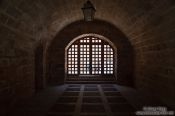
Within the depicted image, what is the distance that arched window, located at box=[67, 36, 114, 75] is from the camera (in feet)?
35.5

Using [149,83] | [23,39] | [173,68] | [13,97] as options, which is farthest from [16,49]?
[149,83]

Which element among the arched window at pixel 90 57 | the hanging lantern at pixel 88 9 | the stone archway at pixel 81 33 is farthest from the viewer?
the arched window at pixel 90 57

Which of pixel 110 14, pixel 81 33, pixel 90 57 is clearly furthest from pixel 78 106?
pixel 90 57

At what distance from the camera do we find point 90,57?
10.9m

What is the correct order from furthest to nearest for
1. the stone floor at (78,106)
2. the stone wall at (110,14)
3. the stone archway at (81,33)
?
1. the stone archway at (81,33)
2. the stone floor at (78,106)
3. the stone wall at (110,14)

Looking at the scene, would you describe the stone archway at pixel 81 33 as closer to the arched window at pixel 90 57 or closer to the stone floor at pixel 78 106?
the arched window at pixel 90 57

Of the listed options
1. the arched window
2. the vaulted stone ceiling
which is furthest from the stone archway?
the arched window

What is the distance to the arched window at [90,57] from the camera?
35.5 feet

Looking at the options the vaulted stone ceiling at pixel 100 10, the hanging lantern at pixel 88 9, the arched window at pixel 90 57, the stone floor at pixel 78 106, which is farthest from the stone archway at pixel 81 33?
the hanging lantern at pixel 88 9

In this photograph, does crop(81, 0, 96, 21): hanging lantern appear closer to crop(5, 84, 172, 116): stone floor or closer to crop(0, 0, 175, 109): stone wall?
crop(0, 0, 175, 109): stone wall

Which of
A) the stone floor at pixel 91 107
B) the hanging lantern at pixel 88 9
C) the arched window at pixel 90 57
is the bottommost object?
the stone floor at pixel 91 107

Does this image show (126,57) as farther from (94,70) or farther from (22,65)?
(22,65)

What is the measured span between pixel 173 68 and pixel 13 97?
4.08 meters

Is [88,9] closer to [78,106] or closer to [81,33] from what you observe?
[78,106]
